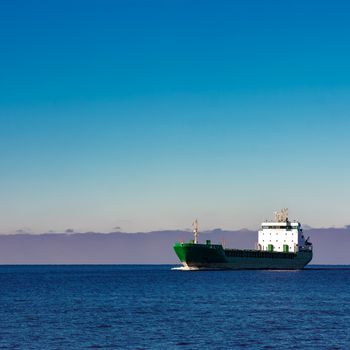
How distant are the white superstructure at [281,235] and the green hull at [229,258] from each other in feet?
9.40

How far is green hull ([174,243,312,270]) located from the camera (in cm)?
17125

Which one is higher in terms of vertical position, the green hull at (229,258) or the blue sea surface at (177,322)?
the green hull at (229,258)

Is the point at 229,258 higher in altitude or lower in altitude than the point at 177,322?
higher

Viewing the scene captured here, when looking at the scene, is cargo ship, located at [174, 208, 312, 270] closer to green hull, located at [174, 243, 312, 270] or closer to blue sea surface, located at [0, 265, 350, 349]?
green hull, located at [174, 243, 312, 270]

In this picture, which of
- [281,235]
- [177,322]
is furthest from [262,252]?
[177,322]

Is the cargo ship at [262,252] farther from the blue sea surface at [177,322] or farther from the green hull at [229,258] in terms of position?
the blue sea surface at [177,322]

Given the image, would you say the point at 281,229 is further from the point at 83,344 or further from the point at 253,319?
the point at 83,344

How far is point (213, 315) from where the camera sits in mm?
68938

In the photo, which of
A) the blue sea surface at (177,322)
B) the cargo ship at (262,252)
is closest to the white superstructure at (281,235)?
the cargo ship at (262,252)

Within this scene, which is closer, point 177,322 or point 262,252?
point 177,322

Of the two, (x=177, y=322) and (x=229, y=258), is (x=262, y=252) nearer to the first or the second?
(x=229, y=258)

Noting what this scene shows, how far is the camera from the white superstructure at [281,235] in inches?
7692

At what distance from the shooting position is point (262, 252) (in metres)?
190

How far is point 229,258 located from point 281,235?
2211cm
